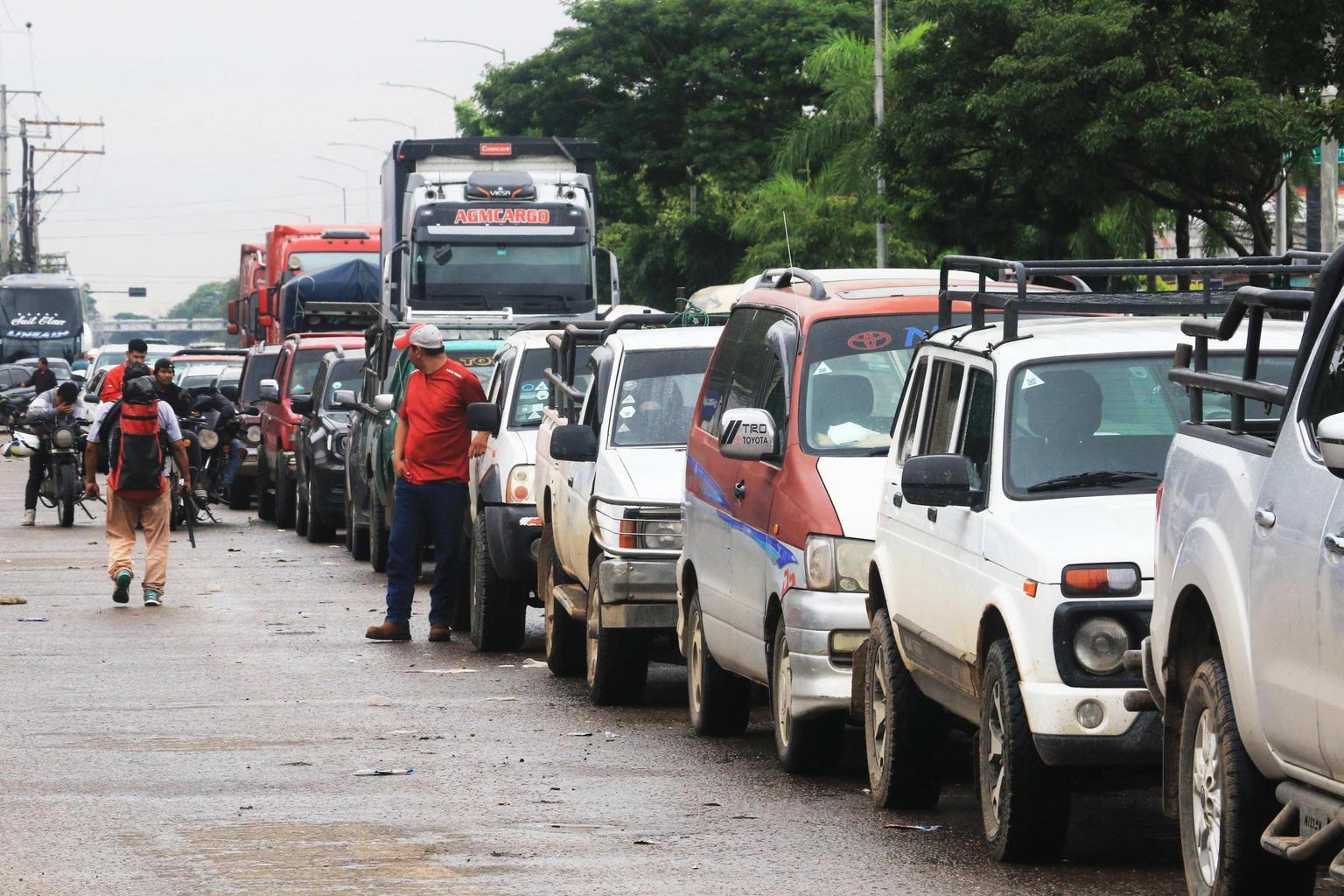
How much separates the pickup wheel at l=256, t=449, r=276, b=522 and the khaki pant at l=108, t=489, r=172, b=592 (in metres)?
10.4

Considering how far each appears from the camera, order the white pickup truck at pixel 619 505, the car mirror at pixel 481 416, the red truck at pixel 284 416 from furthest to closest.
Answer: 1. the red truck at pixel 284 416
2. the car mirror at pixel 481 416
3. the white pickup truck at pixel 619 505

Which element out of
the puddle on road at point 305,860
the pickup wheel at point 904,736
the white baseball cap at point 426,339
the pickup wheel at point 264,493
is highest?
the white baseball cap at point 426,339

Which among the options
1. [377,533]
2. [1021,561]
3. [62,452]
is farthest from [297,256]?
[1021,561]

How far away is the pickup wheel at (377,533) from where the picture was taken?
1986cm

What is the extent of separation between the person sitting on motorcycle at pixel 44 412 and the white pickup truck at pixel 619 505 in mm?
13736

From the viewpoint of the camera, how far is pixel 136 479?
17.2 meters

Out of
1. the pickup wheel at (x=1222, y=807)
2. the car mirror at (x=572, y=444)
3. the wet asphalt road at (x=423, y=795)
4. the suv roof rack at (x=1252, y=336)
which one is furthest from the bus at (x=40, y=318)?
the pickup wheel at (x=1222, y=807)

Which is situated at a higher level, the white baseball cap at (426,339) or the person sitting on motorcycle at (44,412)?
the white baseball cap at (426,339)

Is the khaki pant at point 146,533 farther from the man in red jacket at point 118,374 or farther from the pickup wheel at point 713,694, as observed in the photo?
the pickup wheel at point 713,694

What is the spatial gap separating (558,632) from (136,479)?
17.4ft

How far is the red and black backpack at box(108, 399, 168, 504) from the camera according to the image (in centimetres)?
1717

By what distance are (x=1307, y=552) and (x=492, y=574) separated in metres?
9.26

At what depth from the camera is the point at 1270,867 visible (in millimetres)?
5863

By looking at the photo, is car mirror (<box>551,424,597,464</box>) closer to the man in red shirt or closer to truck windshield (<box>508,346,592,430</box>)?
the man in red shirt
